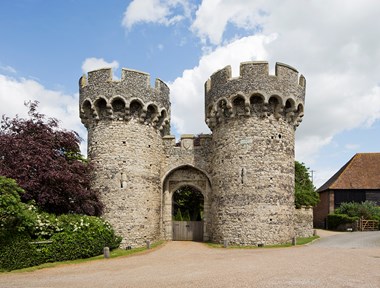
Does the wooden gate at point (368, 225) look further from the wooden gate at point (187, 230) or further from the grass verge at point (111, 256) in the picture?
the grass verge at point (111, 256)

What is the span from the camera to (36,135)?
57.6ft

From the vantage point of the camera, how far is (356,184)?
1415 inches

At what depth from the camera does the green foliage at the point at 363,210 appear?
105 ft

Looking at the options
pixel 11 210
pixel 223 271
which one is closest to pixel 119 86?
pixel 11 210

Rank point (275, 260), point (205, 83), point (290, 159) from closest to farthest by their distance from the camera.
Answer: point (275, 260)
point (290, 159)
point (205, 83)

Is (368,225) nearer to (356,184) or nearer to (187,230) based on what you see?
(356,184)

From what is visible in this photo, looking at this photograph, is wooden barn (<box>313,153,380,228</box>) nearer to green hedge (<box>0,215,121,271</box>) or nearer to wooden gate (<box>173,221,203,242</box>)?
wooden gate (<box>173,221,203,242</box>)

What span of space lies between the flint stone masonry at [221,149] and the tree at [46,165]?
1.63m

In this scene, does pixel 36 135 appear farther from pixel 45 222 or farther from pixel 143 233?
pixel 143 233

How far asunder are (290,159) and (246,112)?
11.1ft

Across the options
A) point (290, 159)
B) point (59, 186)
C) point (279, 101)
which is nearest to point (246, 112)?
point (279, 101)

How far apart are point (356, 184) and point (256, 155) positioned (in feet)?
69.3

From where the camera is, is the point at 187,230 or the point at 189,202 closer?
the point at 187,230

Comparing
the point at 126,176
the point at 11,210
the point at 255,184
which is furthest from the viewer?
the point at 126,176
